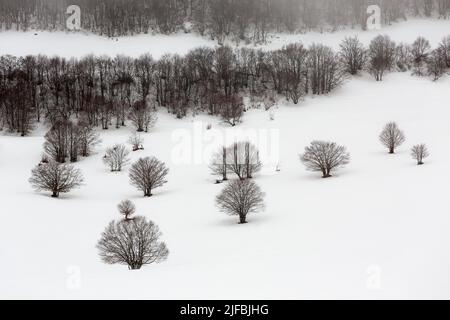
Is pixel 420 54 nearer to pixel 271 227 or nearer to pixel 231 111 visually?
pixel 231 111

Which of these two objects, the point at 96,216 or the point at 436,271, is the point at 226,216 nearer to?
the point at 96,216

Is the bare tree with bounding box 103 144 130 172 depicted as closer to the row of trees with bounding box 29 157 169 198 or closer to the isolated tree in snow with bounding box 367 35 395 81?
the row of trees with bounding box 29 157 169 198

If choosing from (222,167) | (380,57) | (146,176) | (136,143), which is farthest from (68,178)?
(380,57)

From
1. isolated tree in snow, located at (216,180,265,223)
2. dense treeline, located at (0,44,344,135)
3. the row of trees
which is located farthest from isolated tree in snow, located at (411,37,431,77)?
the row of trees

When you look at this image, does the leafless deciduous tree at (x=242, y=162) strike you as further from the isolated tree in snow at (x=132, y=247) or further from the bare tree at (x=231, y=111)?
the bare tree at (x=231, y=111)

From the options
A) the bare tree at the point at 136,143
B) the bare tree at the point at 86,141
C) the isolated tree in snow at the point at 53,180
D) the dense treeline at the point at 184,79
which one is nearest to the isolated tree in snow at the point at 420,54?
the dense treeline at the point at 184,79
